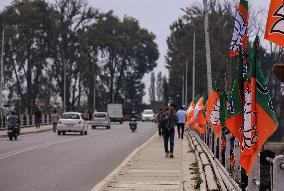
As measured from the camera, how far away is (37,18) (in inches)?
3361

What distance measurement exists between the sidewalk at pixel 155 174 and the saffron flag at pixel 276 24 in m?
6.58

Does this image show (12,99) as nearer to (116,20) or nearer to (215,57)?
(116,20)

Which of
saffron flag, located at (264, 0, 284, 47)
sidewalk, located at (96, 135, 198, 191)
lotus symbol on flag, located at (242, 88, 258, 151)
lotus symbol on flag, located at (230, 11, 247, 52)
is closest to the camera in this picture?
saffron flag, located at (264, 0, 284, 47)

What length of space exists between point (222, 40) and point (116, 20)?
46.3 meters

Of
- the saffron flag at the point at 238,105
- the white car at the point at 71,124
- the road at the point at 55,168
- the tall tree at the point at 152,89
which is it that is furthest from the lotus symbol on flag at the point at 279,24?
the tall tree at the point at 152,89

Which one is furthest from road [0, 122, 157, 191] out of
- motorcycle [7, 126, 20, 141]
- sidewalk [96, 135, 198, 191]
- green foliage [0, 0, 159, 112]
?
green foliage [0, 0, 159, 112]

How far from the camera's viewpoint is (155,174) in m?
17.3

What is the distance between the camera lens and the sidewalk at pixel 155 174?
14.4 m

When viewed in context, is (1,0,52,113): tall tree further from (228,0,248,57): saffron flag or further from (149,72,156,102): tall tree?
(149,72,156,102): tall tree

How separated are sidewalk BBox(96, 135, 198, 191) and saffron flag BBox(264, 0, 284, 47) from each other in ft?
21.6

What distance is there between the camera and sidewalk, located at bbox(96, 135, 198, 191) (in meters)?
14.4

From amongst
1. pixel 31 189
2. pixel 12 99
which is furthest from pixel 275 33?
pixel 12 99

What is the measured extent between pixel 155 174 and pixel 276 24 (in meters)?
10.2

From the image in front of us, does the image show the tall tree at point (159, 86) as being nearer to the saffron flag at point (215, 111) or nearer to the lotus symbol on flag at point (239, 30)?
the saffron flag at point (215, 111)
